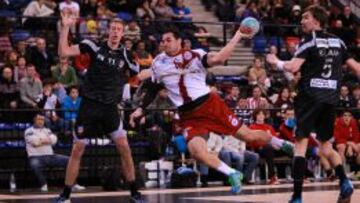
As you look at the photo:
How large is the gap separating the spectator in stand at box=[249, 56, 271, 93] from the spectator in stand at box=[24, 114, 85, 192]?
6.32m

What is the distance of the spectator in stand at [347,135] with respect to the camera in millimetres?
20453

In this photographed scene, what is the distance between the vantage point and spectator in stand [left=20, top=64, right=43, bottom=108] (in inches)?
731

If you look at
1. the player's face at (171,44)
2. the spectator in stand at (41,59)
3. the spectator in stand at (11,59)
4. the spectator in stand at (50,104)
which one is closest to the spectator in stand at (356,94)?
the spectator in stand at (41,59)

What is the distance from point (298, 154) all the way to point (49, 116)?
7.98m

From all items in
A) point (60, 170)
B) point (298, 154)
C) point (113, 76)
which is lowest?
point (60, 170)

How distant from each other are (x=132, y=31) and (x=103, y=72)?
33.6 ft

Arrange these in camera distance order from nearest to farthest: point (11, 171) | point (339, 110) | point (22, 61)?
1. point (11, 171)
2. point (22, 61)
3. point (339, 110)

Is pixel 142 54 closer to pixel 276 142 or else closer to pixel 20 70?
pixel 20 70

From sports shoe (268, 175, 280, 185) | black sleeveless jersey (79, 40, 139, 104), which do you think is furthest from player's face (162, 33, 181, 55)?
sports shoe (268, 175, 280, 185)

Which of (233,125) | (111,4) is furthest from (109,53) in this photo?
(111,4)

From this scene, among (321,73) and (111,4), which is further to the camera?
(111,4)

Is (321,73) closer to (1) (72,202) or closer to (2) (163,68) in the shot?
(2) (163,68)

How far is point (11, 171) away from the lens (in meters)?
17.5

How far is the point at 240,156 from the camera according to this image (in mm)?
18562
